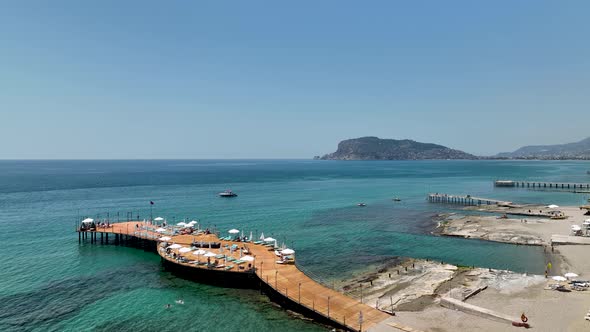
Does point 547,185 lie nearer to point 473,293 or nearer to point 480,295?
point 480,295

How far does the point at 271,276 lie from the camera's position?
133 feet

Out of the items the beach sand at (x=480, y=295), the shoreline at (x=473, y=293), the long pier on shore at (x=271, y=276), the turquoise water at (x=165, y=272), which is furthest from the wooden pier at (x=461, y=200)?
the long pier on shore at (x=271, y=276)

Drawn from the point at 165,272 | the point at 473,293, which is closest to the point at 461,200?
the point at 473,293

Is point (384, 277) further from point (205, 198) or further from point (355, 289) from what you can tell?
point (205, 198)

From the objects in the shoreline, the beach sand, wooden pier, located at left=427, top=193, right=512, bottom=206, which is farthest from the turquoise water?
wooden pier, located at left=427, top=193, right=512, bottom=206

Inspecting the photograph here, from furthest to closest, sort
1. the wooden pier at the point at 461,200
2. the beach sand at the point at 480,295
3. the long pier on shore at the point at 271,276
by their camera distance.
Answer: the wooden pier at the point at 461,200
the long pier on shore at the point at 271,276
the beach sand at the point at 480,295

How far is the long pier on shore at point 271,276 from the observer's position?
31.4 meters

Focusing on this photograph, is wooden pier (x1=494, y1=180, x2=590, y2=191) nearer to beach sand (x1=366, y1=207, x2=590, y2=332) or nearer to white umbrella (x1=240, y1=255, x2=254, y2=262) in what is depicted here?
beach sand (x1=366, y1=207, x2=590, y2=332)

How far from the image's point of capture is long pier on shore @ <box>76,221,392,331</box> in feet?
103

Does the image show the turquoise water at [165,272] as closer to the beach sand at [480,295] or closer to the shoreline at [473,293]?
the shoreline at [473,293]

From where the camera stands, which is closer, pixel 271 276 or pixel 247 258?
pixel 271 276

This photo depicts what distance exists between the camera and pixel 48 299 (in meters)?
37.2

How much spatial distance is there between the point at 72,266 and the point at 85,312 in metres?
18.7

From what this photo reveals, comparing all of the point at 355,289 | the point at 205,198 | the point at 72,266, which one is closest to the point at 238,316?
the point at 355,289
